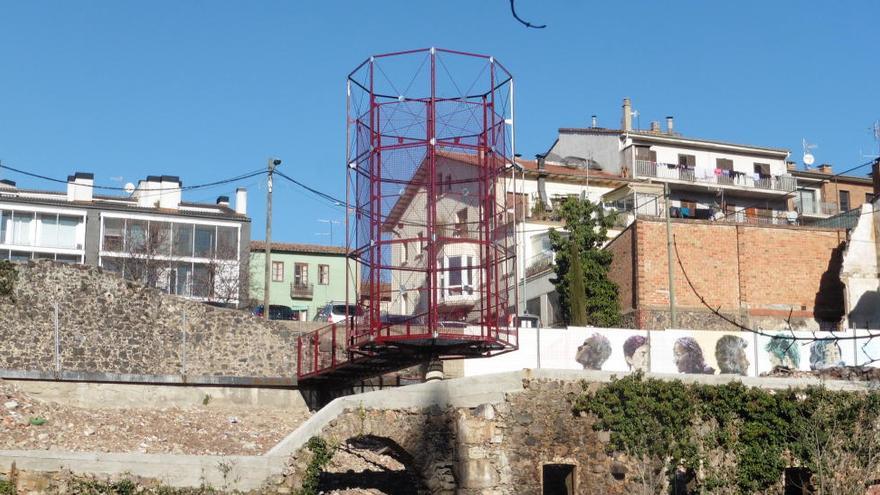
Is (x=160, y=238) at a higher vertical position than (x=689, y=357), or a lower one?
higher

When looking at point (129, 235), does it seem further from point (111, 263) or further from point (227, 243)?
point (227, 243)

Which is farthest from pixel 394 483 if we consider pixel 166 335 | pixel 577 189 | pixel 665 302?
pixel 577 189

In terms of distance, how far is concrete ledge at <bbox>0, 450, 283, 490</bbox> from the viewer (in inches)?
848

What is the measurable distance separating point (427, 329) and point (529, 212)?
28000 millimetres

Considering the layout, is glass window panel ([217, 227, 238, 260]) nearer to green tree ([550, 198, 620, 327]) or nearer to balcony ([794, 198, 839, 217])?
green tree ([550, 198, 620, 327])

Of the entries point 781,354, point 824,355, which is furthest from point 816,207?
point 781,354

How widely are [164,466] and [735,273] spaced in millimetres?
29093

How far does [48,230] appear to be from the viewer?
63188 mm

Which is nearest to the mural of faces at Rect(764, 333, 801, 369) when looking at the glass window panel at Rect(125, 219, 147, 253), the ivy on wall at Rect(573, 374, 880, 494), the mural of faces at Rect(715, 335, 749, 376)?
the mural of faces at Rect(715, 335, 749, 376)

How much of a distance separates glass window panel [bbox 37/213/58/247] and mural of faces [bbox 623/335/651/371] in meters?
37.9

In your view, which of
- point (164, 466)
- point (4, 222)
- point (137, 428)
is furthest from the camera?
point (4, 222)

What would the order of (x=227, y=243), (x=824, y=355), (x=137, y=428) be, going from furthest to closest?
(x=227, y=243) → (x=824, y=355) → (x=137, y=428)

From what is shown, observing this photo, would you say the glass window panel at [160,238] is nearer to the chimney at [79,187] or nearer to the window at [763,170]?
the chimney at [79,187]

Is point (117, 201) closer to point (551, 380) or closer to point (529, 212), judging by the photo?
point (529, 212)
